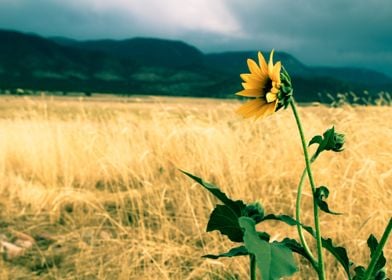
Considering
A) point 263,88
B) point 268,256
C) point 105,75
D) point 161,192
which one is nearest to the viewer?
point 268,256

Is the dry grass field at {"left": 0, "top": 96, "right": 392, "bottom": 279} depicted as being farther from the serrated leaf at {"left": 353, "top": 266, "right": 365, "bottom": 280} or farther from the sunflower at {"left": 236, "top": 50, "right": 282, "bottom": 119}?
the sunflower at {"left": 236, "top": 50, "right": 282, "bottom": 119}

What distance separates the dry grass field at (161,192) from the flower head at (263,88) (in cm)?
105

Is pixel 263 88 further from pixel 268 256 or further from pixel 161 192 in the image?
pixel 161 192

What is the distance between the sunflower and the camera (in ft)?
2.38

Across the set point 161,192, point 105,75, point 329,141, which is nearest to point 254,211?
point 329,141

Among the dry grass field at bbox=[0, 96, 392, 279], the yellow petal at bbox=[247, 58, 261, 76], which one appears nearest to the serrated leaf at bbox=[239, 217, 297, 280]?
the yellow petal at bbox=[247, 58, 261, 76]

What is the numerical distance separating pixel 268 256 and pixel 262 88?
0.79ft

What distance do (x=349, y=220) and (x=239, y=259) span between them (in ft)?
1.88

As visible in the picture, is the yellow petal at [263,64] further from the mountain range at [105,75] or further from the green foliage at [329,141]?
the mountain range at [105,75]

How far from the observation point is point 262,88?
0.77 meters

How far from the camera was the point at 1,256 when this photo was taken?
2.41 meters

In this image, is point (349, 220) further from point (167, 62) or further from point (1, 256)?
point (167, 62)

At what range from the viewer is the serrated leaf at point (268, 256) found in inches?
25.2

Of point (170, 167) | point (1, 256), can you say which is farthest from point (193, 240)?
point (170, 167)
